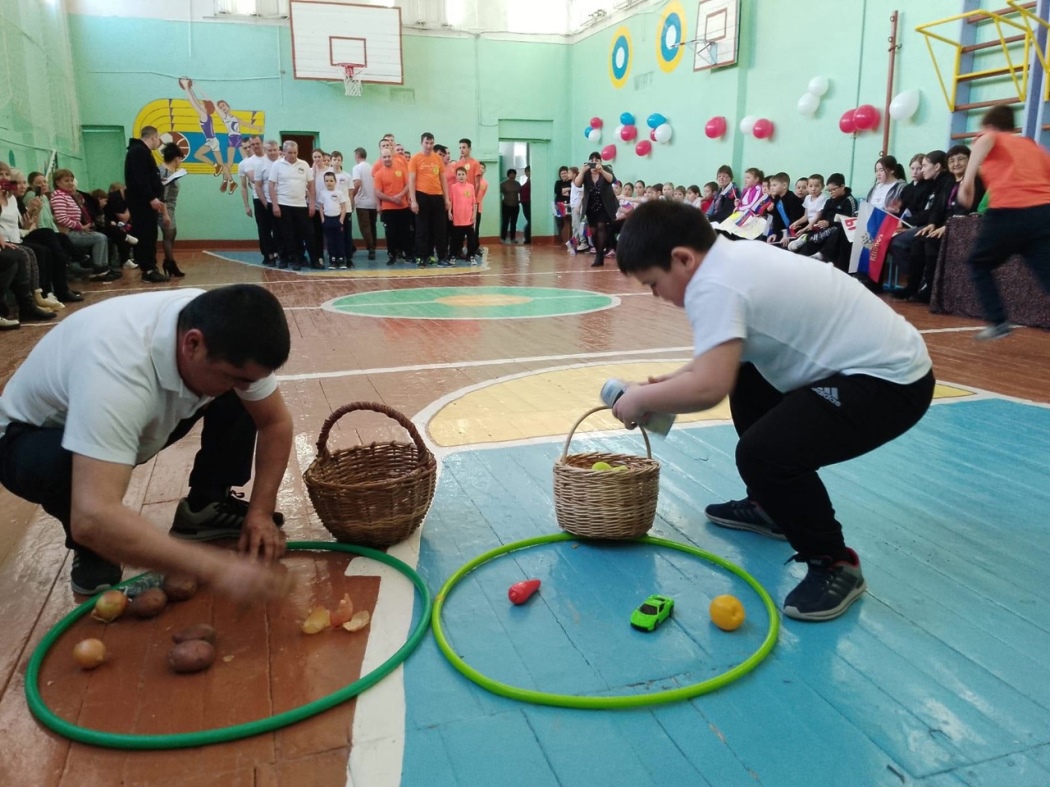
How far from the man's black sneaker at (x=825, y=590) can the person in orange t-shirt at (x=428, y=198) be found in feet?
33.8

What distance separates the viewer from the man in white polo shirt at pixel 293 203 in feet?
35.0

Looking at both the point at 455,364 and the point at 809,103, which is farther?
the point at 809,103

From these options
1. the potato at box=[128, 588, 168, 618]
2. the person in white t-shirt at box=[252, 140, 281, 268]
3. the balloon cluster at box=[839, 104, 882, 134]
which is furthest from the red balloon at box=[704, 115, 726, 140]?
the potato at box=[128, 588, 168, 618]

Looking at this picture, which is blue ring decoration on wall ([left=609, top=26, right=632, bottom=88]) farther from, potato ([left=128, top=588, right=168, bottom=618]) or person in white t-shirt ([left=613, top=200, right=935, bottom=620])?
potato ([left=128, top=588, right=168, bottom=618])

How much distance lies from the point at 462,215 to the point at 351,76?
532 cm

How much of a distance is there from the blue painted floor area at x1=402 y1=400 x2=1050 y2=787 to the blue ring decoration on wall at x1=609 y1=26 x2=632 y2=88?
551 inches

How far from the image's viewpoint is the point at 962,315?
7.42 m

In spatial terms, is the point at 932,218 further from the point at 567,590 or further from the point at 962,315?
the point at 567,590

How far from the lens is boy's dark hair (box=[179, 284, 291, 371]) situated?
1.79m

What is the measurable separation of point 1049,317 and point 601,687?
642cm

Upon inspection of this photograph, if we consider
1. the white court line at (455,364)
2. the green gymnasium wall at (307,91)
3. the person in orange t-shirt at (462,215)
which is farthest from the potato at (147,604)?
the green gymnasium wall at (307,91)

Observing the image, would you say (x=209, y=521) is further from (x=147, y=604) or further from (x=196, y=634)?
(x=196, y=634)

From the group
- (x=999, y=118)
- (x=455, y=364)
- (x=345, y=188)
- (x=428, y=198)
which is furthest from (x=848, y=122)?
(x=455, y=364)

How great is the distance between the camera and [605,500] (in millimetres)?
2480
